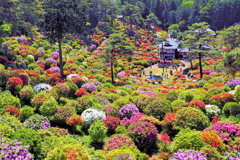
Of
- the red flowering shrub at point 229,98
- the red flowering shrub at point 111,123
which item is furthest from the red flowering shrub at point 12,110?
the red flowering shrub at point 229,98

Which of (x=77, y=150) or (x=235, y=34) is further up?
(x=235, y=34)

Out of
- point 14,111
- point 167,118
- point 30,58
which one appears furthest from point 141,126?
point 30,58

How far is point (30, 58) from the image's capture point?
83.5 ft

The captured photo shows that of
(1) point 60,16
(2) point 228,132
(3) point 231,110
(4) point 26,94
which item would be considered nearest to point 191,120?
(2) point 228,132

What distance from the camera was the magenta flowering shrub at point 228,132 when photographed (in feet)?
28.4

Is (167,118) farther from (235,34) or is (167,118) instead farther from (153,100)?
(235,34)

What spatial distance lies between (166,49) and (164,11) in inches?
2323

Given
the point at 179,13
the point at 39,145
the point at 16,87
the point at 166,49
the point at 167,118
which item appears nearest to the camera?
the point at 39,145

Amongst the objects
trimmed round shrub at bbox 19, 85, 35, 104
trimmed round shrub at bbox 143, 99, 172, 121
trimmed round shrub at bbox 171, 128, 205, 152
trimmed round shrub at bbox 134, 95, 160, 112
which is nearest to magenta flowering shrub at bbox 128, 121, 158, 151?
trimmed round shrub at bbox 171, 128, 205, 152

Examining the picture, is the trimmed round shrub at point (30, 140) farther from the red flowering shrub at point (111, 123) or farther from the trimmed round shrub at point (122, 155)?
the red flowering shrub at point (111, 123)

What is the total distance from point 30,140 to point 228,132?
9.95m

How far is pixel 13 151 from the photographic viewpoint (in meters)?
6.39

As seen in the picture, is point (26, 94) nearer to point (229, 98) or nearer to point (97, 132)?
point (97, 132)

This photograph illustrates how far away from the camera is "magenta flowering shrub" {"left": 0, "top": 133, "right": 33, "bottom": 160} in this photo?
6.23 metres
